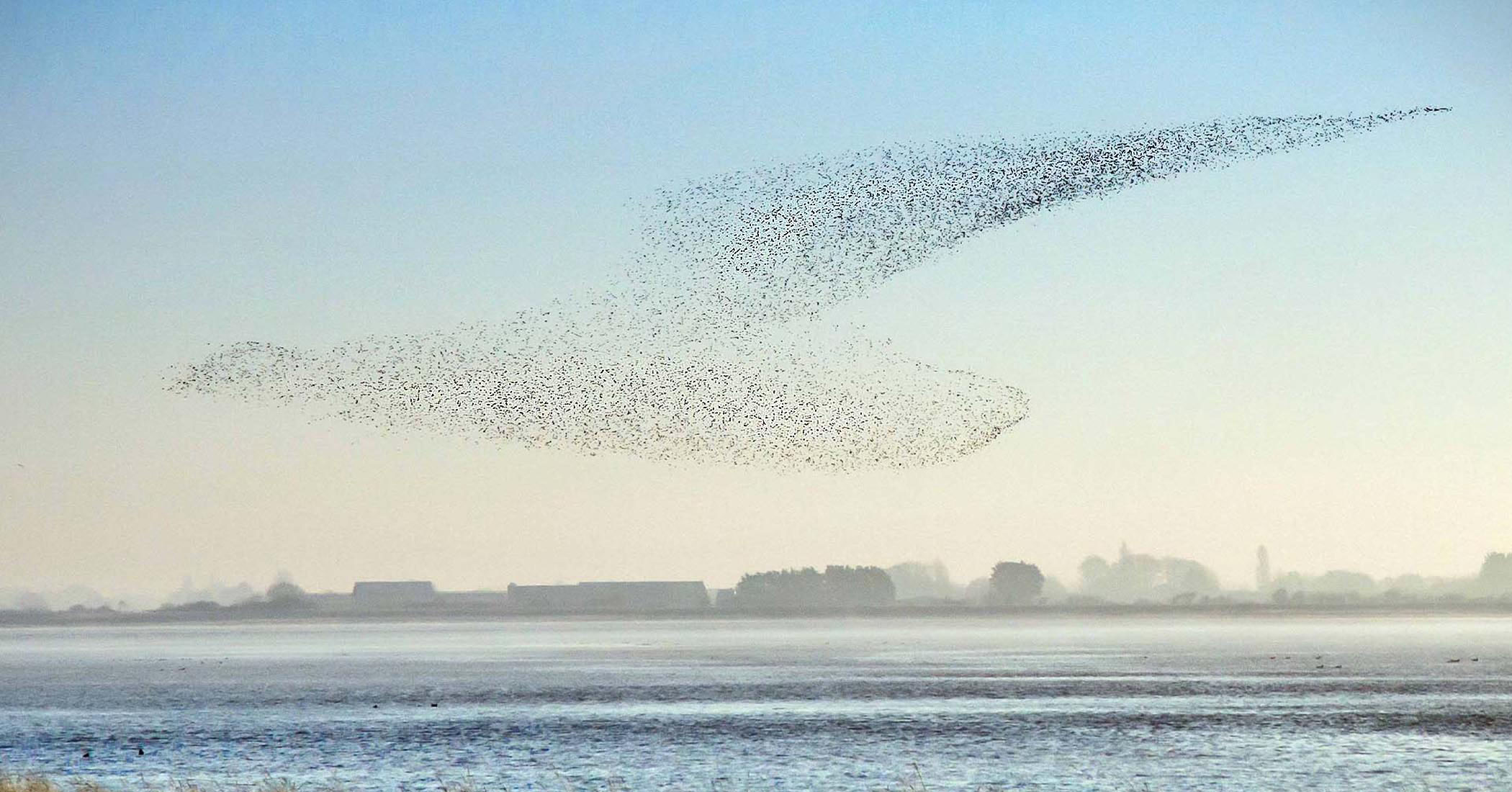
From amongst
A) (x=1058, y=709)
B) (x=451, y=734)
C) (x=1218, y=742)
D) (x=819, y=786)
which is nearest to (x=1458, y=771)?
(x=1218, y=742)

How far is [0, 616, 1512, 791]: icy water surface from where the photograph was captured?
57.5 meters

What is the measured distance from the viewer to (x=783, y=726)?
77.4 m

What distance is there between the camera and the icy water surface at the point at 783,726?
57500 millimetres

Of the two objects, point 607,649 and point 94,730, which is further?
point 607,649

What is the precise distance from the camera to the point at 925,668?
456 feet

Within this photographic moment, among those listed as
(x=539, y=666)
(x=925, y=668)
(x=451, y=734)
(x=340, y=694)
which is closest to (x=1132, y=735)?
(x=451, y=734)

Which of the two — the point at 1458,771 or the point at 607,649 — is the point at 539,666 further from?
the point at 1458,771

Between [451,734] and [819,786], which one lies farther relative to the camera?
[451,734]

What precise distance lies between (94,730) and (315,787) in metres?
26.4

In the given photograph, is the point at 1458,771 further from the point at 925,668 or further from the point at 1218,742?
the point at 925,668

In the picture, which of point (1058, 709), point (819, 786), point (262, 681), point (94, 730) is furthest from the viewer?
point (262, 681)

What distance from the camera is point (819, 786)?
53.9m

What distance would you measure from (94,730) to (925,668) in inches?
3005

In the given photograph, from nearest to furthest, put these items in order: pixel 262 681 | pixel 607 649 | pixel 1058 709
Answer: pixel 1058 709 < pixel 262 681 < pixel 607 649
